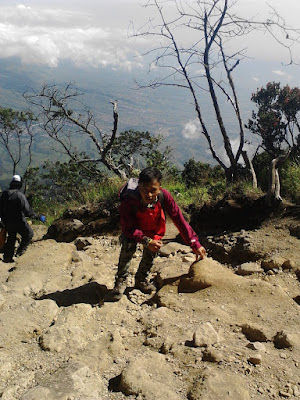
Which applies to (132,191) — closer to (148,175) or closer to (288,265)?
(148,175)

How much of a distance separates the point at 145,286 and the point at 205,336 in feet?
4.92

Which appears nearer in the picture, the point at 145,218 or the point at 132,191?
the point at 132,191

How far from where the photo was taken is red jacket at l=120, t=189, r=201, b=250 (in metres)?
3.61

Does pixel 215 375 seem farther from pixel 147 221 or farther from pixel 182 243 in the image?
pixel 182 243

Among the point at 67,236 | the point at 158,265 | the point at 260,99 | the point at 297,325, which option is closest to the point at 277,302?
the point at 297,325

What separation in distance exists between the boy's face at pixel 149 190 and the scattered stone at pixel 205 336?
131cm

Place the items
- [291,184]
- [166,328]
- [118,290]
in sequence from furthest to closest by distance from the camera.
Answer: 1. [291,184]
2. [118,290]
3. [166,328]

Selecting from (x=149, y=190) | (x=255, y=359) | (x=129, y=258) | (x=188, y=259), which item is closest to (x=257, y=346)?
(x=255, y=359)

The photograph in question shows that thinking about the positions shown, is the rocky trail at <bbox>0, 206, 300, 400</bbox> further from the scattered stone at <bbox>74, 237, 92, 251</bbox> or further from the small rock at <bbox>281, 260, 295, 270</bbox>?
the scattered stone at <bbox>74, 237, 92, 251</bbox>

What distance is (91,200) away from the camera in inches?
299

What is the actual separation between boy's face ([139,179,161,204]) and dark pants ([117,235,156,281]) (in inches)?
25.8

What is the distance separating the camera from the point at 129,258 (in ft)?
13.1

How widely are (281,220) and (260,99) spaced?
1333cm

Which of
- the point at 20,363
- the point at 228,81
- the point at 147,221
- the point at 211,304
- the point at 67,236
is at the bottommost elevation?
the point at 67,236
